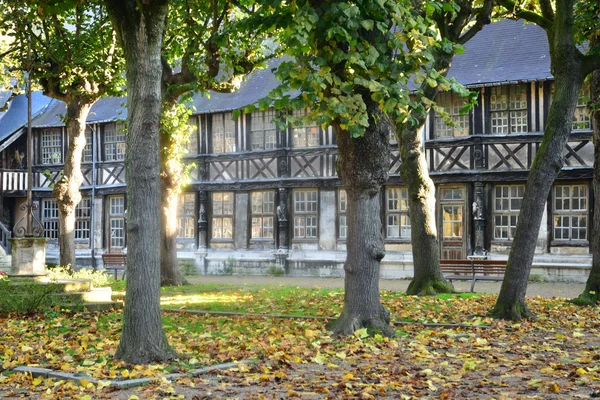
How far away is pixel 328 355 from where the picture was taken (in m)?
9.23

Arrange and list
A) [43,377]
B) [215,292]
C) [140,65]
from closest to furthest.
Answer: [43,377] < [140,65] < [215,292]

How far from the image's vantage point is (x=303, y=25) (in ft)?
31.2

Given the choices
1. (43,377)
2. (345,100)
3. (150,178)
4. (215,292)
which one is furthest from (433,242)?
(43,377)

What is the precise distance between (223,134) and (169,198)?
1016 cm

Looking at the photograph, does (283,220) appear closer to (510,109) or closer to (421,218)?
(510,109)

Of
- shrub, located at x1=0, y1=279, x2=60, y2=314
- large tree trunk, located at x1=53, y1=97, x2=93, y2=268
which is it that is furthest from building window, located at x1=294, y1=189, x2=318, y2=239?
shrub, located at x1=0, y1=279, x2=60, y2=314

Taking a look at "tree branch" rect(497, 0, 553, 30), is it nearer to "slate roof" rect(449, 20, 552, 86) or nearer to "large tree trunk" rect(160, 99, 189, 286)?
"large tree trunk" rect(160, 99, 189, 286)

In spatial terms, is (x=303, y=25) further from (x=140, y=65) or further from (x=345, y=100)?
(x=140, y=65)

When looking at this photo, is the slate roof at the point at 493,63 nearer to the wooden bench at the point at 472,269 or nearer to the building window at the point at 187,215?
the building window at the point at 187,215

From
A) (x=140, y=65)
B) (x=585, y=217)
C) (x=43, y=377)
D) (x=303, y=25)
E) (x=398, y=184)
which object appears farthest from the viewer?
(x=398, y=184)

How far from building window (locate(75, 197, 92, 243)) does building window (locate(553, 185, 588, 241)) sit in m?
19.4

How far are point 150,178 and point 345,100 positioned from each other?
2564mm

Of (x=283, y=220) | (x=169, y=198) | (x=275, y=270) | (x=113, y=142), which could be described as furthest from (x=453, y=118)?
Result: (x=113, y=142)

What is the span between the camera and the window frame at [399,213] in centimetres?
2706
